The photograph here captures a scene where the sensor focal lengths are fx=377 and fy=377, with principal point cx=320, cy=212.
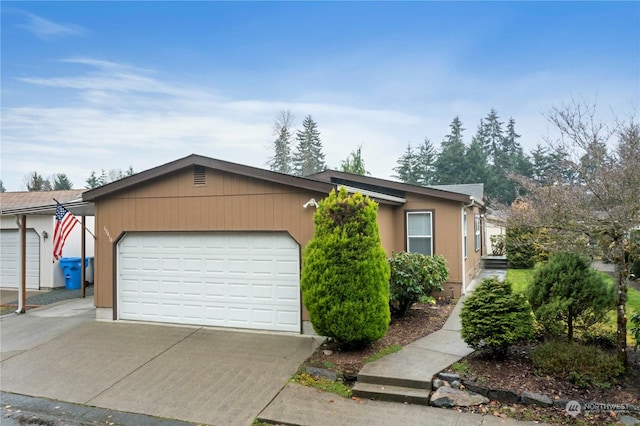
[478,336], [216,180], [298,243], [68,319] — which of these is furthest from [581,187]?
[68,319]

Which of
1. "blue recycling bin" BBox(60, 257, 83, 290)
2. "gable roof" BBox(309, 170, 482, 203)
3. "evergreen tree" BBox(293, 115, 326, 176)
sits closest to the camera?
"gable roof" BBox(309, 170, 482, 203)

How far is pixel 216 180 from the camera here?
7906 mm

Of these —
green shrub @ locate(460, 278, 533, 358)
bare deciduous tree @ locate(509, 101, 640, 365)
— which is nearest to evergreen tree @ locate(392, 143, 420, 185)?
bare deciduous tree @ locate(509, 101, 640, 365)

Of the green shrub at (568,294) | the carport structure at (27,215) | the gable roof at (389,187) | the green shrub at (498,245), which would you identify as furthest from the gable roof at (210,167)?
the green shrub at (498,245)

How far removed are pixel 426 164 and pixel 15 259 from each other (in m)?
41.7

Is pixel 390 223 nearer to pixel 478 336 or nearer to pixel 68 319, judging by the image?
pixel 478 336

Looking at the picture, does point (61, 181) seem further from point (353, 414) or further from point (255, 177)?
point (353, 414)

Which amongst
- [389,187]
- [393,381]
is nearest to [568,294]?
[393,381]

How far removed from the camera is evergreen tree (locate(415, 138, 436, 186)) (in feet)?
149

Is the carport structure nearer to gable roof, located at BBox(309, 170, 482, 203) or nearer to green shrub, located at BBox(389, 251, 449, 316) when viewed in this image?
gable roof, located at BBox(309, 170, 482, 203)

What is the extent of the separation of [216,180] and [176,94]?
32.0ft

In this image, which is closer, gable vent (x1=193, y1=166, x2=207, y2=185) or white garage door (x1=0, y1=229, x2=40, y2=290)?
gable vent (x1=193, y1=166, x2=207, y2=185)

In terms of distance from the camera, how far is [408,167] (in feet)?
152

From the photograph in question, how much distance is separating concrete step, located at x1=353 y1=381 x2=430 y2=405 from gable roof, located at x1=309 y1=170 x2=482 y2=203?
650 centimetres
